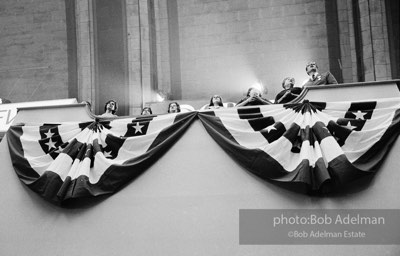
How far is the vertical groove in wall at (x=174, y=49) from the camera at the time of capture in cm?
1341

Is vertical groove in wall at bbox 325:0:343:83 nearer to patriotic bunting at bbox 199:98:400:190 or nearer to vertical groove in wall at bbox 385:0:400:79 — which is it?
vertical groove in wall at bbox 385:0:400:79

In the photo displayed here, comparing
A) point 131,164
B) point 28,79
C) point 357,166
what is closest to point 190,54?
point 28,79

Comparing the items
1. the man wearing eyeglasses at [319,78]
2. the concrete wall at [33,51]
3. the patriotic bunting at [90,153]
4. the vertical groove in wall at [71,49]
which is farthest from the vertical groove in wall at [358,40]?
the concrete wall at [33,51]

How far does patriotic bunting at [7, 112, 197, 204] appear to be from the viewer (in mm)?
6867

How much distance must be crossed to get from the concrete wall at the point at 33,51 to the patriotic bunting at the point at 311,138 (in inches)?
322

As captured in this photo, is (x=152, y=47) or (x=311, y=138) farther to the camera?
(x=152, y=47)

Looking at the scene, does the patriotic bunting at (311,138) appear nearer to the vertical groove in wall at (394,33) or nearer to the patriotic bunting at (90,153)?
the patriotic bunting at (90,153)

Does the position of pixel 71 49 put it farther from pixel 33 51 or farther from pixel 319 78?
pixel 319 78

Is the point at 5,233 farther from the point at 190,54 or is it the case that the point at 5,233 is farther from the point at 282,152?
the point at 190,54

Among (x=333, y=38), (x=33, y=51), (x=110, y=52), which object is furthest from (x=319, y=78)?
(x=33, y=51)

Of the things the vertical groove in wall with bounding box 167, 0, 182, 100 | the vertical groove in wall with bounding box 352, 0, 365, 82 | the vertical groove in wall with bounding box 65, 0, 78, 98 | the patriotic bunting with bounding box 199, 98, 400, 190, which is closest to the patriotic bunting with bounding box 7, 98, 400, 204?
the patriotic bunting with bounding box 199, 98, 400, 190

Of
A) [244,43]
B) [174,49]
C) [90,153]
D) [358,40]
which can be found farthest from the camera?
[174,49]

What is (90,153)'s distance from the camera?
712 centimetres

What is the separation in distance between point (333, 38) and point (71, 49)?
291 inches
